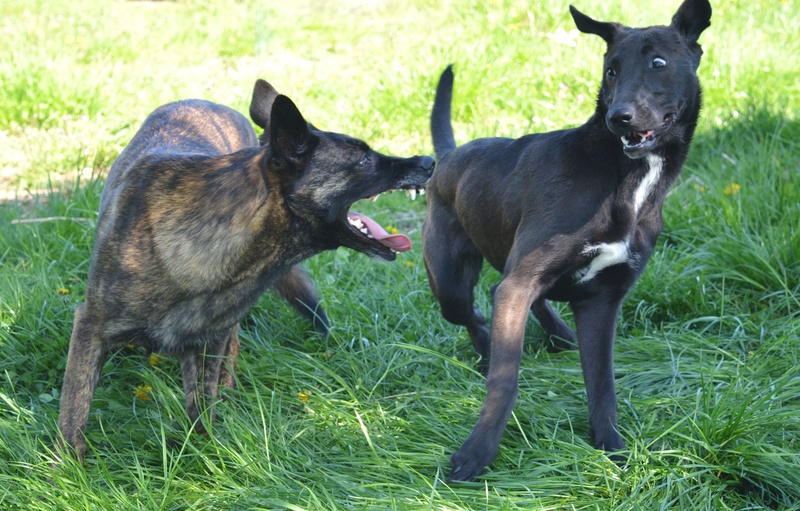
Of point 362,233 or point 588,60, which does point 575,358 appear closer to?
point 362,233

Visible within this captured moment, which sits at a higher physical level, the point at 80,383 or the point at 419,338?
the point at 80,383

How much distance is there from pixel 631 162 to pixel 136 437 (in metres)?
2.07

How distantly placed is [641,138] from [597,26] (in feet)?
1.96

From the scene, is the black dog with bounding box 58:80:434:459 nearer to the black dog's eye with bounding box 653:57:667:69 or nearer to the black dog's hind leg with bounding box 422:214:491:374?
the black dog's hind leg with bounding box 422:214:491:374

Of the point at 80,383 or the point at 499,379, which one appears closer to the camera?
the point at 499,379

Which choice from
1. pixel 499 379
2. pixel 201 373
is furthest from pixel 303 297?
pixel 499 379

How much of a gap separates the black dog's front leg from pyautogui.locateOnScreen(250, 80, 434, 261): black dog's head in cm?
76

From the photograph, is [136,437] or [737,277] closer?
[136,437]

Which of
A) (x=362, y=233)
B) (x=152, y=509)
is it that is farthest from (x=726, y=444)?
(x=152, y=509)

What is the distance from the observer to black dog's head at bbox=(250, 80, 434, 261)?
290 centimetres

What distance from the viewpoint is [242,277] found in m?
3.00

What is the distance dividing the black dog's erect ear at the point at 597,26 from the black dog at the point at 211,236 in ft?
2.79

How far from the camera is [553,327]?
3.87 metres

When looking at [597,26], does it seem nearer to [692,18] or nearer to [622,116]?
[692,18]
